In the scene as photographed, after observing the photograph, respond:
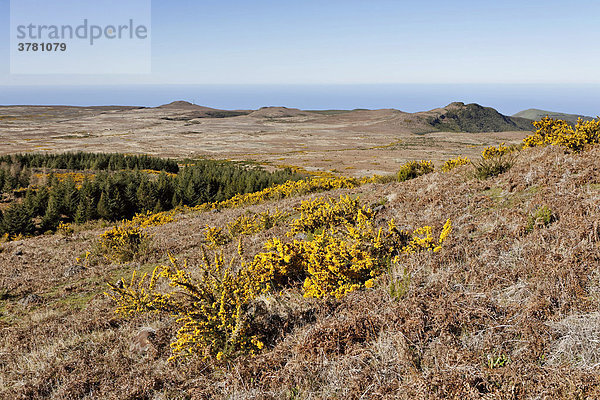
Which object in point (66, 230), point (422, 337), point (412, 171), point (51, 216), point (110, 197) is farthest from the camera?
point (110, 197)

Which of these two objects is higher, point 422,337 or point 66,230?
point 422,337

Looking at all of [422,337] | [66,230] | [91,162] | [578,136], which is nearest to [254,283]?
[422,337]

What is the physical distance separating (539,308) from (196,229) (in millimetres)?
12894

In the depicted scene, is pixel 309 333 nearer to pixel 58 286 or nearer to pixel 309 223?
pixel 309 223

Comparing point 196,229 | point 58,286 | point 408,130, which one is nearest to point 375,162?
point 196,229

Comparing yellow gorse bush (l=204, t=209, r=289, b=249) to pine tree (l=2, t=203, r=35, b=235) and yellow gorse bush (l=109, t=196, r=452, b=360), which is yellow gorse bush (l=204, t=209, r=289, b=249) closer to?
yellow gorse bush (l=109, t=196, r=452, b=360)

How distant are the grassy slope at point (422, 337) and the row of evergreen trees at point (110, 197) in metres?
30.6

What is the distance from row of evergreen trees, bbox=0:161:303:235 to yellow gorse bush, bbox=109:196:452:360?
32730 mm

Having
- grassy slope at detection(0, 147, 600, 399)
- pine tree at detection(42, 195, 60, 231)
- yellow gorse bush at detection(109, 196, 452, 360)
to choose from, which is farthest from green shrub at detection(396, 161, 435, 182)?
pine tree at detection(42, 195, 60, 231)

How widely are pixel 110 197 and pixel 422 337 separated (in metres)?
39.6

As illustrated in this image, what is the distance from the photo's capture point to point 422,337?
3.65 metres

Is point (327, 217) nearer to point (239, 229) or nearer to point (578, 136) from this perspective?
point (239, 229)

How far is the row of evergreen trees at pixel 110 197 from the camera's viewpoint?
104 feet

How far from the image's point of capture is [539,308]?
11.7 feet
